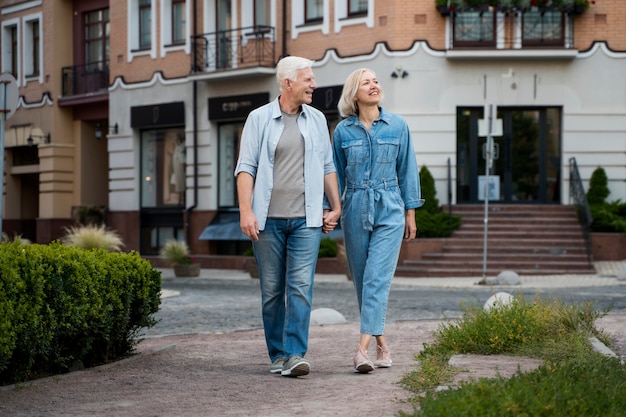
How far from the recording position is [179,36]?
34.9 m

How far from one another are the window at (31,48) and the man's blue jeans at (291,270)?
33.6m

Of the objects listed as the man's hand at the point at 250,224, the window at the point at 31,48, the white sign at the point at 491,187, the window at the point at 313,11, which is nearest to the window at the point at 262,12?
the window at the point at 313,11

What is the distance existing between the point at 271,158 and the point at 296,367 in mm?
1412

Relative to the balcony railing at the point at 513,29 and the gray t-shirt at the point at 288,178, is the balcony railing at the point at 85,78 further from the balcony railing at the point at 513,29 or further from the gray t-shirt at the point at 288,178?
the gray t-shirt at the point at 288,178

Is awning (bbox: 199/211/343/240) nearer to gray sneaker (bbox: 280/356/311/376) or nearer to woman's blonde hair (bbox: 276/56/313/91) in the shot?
woman's blonde hair (bbox: 276/56/313/91)

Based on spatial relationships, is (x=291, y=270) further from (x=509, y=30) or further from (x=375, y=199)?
(x=509, y=30)

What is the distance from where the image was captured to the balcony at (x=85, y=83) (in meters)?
37.9

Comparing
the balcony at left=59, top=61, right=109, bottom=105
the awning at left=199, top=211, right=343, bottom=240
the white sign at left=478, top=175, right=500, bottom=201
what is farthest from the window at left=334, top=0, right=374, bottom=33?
the balcony at left=59, top=61, right=109, bottom=105

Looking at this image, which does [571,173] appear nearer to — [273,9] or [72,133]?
[273,9]

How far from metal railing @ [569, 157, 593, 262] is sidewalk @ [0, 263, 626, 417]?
52.1 feet

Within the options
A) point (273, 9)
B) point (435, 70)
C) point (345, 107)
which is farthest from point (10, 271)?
point (273, 9)

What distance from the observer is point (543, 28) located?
94.9ft

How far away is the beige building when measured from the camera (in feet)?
95.2

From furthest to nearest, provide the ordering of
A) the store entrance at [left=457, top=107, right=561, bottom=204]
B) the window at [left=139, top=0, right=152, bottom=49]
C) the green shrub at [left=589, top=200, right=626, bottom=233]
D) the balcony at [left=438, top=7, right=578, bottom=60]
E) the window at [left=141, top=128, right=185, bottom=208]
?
the window at [left=139, top=0, right=152, bottom=49]
the window at [left=141, top=128, right=185, bottom=208]
the store entrance at [left=457, top=107, right=561, bottom=204]
the balcony at [left=438, top=7, right=578, bottom=60]
the green shrub at [left=589, top=200, right=626, bottom=233]
